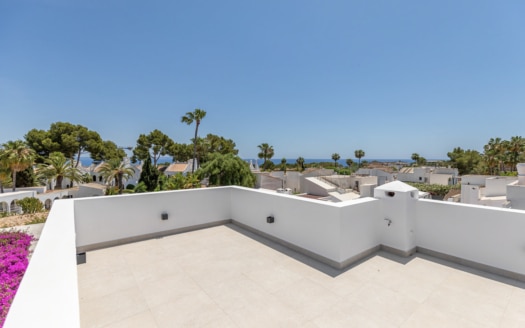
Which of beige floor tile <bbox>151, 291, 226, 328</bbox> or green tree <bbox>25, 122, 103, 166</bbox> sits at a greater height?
green tree <bbox>25, 122, 103, 166</bbox>

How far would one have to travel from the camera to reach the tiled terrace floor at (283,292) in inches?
96.9

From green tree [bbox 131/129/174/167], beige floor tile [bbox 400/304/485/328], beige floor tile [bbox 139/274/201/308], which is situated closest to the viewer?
beige floor tile [bbox 400/304/485/328]

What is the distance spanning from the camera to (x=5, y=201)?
12164 millimetres

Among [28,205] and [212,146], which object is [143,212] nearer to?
[28,205]

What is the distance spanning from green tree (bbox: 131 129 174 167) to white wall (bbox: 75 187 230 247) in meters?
38.9

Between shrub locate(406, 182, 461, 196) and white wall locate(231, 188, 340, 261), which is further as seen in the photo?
shrub locate(406, 182, 461, 196)

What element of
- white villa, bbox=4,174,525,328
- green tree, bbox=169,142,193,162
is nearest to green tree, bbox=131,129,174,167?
green tree, bbox=169,142,193,162

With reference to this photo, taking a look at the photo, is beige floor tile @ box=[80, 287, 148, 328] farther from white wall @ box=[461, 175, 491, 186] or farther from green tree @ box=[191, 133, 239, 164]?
white wall @ box=[461, 175, 491, 186]

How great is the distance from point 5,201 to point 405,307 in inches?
703

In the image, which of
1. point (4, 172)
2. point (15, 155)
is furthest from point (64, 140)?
point (15, 155)

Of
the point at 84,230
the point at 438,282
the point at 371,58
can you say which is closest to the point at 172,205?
the point at 84,230

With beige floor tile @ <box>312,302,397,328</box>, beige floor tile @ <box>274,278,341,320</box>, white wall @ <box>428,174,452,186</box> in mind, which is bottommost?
white wall @ <box>428,174,452,186</box>

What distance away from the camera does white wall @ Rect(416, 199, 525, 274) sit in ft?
10.3

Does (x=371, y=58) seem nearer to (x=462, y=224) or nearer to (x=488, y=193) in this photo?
(x=462, y=224)
